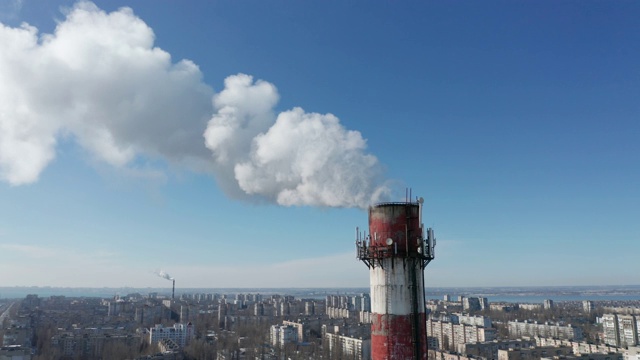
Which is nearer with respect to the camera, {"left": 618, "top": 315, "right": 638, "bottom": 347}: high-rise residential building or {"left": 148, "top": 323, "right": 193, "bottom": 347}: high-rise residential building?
{"left": 618, "top": 315, "right": 638, "bottom": 347}: high-rise residential building

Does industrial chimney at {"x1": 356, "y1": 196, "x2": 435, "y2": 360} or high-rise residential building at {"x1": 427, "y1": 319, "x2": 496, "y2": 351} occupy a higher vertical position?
industrial chimney at {"x1": 356, "y1": 196, "x2": 435, "y2": 360}

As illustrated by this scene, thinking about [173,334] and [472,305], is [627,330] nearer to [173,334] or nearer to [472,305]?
[173,334]

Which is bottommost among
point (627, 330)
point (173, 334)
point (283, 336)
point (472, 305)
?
point (472, 305)

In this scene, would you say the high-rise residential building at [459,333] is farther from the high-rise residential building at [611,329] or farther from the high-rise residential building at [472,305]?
the high-rise residential building at [472,305]

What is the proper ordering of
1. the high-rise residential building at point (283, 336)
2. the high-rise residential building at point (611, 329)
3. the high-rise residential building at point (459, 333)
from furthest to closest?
the high-rise residential building at point (459, 333) → the high-rise residential building at point (611, 329) → the high-rise residential building at point (283, 336)

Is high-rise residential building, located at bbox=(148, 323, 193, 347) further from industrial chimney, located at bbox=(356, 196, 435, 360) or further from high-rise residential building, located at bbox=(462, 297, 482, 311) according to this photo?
high-rise residential building, located at bbox=(462, 297, 482, 311)

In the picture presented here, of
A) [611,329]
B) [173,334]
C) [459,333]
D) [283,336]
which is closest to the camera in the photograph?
[283,336]

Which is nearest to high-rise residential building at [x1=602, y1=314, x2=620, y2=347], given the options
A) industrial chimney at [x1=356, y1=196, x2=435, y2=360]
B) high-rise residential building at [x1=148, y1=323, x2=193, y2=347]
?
high-rise residential building at [x1=148, y1=323, x2=193, y2=347]

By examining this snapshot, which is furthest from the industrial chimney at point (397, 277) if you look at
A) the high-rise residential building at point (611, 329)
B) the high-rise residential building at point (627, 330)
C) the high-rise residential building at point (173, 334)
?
the high-rise residential building at point (611, 329)

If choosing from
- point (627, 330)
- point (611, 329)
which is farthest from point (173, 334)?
point (627, 330)
